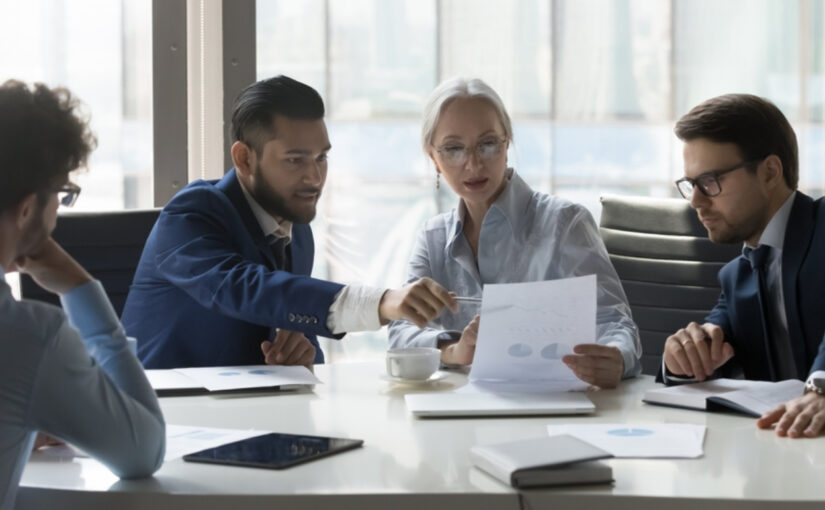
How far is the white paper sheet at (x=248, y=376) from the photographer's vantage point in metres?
1.91

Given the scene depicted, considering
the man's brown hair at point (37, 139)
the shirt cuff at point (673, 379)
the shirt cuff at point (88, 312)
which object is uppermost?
the man's brown hair at point (37, 139)

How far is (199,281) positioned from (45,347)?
0.97m

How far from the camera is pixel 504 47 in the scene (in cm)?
366

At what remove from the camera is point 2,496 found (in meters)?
1.18

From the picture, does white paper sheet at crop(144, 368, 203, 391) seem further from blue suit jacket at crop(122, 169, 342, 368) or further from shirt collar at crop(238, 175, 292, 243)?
shirt collar at crop(238, 175, 292, 243)

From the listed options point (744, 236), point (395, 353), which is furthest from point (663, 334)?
point (395, 353)

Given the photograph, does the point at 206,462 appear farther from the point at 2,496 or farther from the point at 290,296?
the point at 290,296

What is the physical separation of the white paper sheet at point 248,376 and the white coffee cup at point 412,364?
0.16 m

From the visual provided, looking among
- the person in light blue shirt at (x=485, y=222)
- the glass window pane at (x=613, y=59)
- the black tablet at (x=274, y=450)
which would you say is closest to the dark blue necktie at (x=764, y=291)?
the person in light blue shirt at (x=485, y=222)

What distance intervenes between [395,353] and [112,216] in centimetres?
100

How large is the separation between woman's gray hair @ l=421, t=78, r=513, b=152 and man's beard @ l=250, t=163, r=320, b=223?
0.42 m

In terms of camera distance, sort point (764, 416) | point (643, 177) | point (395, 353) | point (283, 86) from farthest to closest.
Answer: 1. point (643, 177)
2. point (283, 86)
3. point (395, 353)
4. point (764, 416)

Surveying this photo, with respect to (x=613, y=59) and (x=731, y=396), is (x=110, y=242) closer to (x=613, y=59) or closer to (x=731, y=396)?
(x=731, y=396)

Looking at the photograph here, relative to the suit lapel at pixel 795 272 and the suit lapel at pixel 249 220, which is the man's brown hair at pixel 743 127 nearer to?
the suit lapel at pixel 795 272
